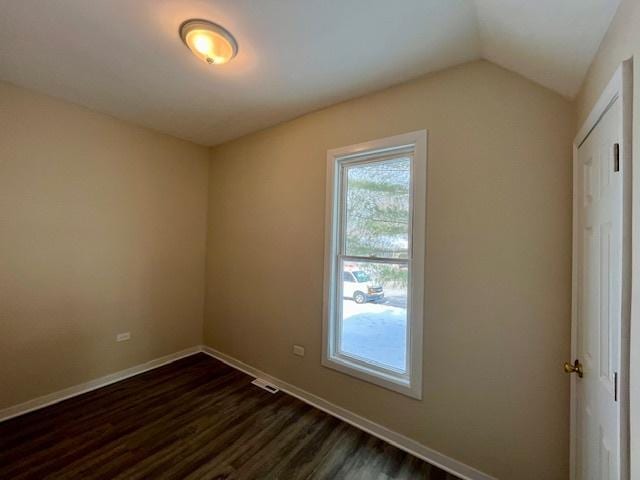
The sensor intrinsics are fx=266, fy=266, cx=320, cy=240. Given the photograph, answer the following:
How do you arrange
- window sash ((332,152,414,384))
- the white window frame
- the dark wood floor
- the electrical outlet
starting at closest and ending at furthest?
the dark wood floor
the white window frame
window sash ((332,152,414,384))
the electrical outlet

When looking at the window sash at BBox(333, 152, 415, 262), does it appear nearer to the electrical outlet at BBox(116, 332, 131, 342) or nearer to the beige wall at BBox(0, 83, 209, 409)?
the beige wall at BBox(0, 83, 209, 409)

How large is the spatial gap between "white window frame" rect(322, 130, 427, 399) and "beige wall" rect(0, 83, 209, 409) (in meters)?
2.01

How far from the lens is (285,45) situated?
5.48 feet

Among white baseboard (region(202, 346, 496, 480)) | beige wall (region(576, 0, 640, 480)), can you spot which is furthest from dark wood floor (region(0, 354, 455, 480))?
beige wall (region(576, 0, 640, 480))

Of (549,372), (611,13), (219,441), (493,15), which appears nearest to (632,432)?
(549,372)

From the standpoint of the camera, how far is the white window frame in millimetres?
1905

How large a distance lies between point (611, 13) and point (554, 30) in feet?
0.78

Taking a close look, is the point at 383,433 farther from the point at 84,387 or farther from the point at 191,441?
the point at 84,387

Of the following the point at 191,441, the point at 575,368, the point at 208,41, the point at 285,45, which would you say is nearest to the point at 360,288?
the point at 575,368

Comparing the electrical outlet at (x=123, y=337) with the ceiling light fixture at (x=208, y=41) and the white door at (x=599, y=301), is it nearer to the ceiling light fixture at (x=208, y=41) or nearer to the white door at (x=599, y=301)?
the ceiling light fixture at (x=208, y=41)

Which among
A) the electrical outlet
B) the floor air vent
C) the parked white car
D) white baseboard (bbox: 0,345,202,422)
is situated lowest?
the floor air vent

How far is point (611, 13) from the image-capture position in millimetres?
947

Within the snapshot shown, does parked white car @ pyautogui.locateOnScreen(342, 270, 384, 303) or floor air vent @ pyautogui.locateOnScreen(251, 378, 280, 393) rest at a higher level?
parked white car @ pyautogui.locateOnScreen(342, 270, 384, 303)

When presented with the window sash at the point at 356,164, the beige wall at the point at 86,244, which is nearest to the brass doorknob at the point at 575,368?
the window sash at the point at 356,164
